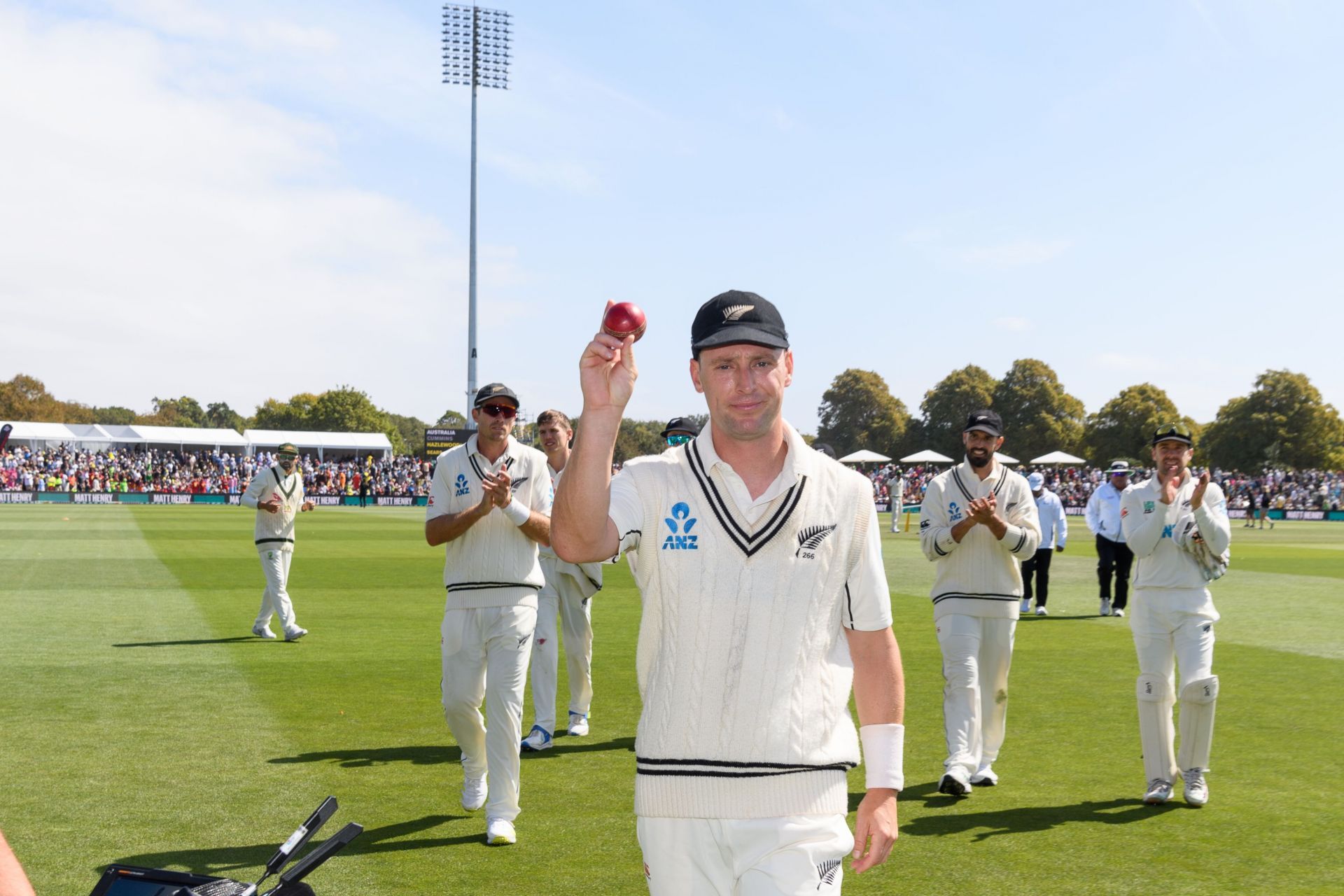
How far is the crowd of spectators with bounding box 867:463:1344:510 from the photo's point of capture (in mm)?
67125

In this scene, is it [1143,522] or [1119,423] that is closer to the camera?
[1143,522]

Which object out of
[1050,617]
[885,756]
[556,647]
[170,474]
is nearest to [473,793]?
[556,647]

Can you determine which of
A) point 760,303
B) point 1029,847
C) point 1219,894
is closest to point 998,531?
point 1029,847

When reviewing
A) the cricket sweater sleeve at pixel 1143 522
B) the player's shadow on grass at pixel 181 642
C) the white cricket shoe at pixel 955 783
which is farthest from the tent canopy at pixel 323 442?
the cricket sweater sleeve at pixel 1143 522

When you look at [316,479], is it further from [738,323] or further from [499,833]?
[738,323]

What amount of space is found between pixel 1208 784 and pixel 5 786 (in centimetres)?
826

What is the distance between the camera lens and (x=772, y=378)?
10.6ft

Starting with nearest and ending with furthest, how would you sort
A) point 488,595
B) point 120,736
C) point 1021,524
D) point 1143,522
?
1. point 488,595
2. point 1143,522
3. point 1021,524
4. point 120,736

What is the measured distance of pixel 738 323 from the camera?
324cm

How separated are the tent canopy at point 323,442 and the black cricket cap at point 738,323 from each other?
92680 millimetres

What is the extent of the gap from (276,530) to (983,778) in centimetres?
980

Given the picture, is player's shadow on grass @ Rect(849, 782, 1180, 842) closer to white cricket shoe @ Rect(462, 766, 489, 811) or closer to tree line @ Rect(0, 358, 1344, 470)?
white cricket shoe @ Rect(462, 766, 489, 811)

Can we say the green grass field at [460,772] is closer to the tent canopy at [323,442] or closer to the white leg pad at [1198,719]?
the white leg pad at [1198,719]

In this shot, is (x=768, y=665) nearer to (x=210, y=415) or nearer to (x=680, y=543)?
(x=680, y=543)
